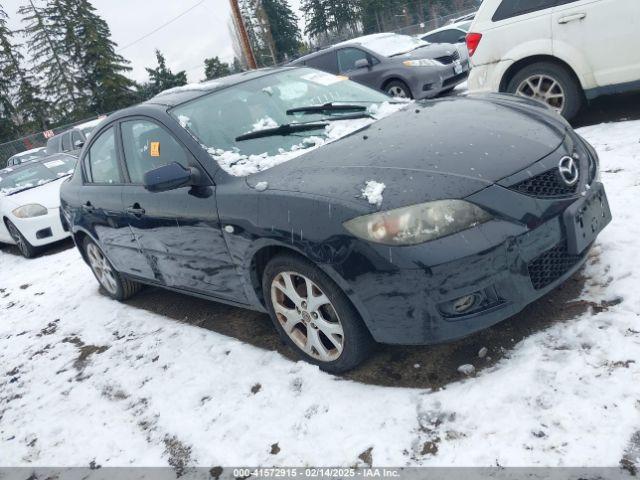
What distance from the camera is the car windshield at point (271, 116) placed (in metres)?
3.12

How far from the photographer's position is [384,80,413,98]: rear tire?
9.09 metres

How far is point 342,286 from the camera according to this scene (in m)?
2.47

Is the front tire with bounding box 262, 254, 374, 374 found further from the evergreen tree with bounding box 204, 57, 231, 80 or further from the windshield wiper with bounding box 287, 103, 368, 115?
the evergreen tree with bounding box 204, 57, 231, 80

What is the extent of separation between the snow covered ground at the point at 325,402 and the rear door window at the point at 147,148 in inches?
49.4

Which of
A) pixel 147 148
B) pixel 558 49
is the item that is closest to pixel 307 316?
pixel 147 148

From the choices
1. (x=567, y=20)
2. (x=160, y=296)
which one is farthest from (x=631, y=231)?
(x=160, y=296)

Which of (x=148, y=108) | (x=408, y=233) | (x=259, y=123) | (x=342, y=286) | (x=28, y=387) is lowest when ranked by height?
(x=28, y=387)

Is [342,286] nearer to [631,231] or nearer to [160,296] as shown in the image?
[631,231]

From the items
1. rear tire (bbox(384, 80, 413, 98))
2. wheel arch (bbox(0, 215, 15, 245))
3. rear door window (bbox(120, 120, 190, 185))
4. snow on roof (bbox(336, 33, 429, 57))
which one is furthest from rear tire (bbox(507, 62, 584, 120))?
wheel arch (bbox(0, 215, 15, 245))

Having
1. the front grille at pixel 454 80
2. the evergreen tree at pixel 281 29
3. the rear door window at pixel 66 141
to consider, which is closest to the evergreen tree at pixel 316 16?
the evergreen tree at pixel 281 29

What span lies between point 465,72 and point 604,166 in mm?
5922

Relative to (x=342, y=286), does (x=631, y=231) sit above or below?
below

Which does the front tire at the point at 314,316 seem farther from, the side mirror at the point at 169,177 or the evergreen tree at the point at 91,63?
the evergreen tree at the point at 91,63

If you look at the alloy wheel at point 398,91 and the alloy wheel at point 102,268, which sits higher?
the alloy wheel at point 398,91
